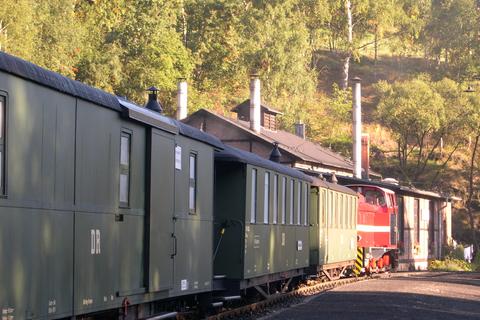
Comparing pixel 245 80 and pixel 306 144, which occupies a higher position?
pixel 245 80

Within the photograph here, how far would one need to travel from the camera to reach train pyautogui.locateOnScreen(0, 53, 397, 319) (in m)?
8.45

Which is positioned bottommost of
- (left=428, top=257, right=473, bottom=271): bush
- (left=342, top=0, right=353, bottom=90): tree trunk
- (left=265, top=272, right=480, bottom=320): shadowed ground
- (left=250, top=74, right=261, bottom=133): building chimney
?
(left=428, top=257, right=473, bottom=271): bush

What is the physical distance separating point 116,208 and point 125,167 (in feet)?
2.42

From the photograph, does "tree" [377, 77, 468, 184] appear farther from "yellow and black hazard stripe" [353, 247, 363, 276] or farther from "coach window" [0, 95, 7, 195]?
"coach window" [0, 95, 7, 195]

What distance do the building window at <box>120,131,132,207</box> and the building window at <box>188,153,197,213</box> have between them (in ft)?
10.1

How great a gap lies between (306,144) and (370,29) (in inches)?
1881

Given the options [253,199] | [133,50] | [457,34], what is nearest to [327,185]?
[253,199]

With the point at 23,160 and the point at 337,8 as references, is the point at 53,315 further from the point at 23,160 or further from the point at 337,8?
the point at 337,8

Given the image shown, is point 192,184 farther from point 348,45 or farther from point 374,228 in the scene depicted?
point 348,45

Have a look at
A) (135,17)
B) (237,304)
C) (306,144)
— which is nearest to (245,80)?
(135,17)

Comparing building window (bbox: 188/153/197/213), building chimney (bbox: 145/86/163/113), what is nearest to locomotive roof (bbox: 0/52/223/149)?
building window (bbox: 188/153/197/213)

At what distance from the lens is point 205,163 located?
1603cm

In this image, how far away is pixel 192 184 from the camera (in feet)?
49.7

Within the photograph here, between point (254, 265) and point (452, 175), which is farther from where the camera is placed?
point (452, 175)
